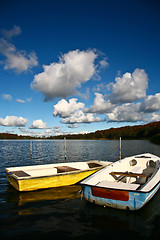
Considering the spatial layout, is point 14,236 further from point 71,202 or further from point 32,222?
point 71,202

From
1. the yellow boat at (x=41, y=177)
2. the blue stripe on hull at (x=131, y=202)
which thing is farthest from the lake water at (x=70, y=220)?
the yellow boat at (x=41, y=177)

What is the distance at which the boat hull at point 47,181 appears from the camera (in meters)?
9.20

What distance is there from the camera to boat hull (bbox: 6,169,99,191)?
920cm

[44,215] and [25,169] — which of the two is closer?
[44,215]

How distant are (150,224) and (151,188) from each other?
1.28m

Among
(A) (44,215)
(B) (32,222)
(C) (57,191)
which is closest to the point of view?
(B) (32,222)

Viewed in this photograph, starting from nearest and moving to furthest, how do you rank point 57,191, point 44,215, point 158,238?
point 158,238
point 44,215
point 57,191

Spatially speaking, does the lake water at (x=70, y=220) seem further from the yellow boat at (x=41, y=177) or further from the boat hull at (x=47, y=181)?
the yellow boat at (x=41, y=177)

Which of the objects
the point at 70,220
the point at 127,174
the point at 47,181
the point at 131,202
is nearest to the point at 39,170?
the point at 47,181

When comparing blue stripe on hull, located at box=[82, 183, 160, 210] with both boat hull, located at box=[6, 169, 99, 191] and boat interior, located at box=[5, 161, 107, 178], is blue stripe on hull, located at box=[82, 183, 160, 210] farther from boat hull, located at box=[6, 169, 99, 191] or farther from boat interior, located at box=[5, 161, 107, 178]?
boat interior, located at box=[5, 161, 107, 178]

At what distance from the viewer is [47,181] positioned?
392 inches

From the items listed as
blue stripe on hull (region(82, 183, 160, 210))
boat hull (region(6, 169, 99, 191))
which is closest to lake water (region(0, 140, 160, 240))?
blue stripe on hull (region(82, 183, 160, 210))

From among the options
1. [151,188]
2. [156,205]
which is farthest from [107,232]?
[156,205]

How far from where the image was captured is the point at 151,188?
644cm
